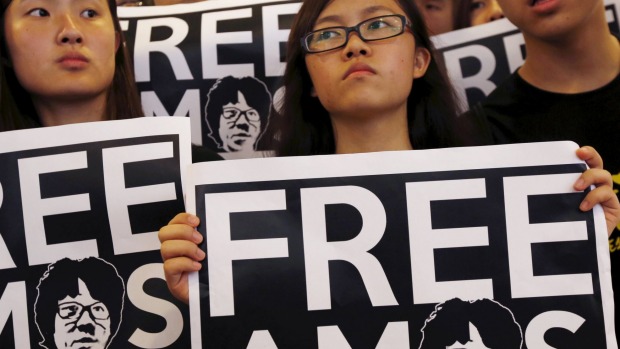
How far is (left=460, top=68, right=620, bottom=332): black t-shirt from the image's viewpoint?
1824 millimetres

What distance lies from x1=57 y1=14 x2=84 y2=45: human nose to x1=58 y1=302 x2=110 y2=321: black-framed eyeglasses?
0.57 metres

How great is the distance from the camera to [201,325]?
1382mm

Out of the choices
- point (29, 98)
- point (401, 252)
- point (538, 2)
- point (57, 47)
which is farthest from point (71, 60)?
point (538, 2)

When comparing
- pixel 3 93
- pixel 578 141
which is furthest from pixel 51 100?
pixel 578 141

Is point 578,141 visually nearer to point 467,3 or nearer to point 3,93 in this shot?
point 467,3

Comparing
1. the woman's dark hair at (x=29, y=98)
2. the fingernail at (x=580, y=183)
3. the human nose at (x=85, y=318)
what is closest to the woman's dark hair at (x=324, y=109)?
the woman's dark hair at (x=29, y=98)

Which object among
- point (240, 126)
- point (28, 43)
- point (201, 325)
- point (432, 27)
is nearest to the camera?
point (201, 325)

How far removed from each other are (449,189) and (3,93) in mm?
932

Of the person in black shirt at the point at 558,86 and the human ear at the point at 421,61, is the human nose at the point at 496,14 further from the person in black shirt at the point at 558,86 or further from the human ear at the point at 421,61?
the human ear at the point at 421,61

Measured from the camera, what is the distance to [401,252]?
1413 mm

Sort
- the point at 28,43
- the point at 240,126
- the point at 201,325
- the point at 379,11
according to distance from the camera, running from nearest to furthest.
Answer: the point at 201,325 → the point at 379,11 → the point at 28,43 → the point at 240,126

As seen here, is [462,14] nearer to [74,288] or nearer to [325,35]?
[325,35]

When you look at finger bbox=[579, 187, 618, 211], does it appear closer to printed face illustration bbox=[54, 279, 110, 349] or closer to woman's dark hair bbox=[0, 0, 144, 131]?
printed face illustration bbox=[54, 279, 110, 349]

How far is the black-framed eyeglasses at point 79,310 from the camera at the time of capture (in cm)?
151
